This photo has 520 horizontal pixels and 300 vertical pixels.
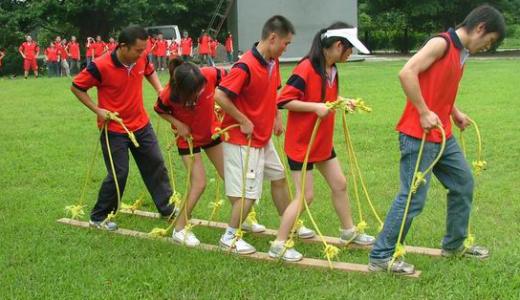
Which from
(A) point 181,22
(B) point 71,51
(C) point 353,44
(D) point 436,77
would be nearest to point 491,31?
(D) point 436,77

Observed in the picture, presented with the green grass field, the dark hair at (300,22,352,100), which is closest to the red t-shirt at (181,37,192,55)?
the green grass field

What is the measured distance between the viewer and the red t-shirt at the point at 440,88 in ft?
12.8

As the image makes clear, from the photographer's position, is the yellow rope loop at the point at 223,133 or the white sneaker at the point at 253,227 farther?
the white sneaker at the point at 253,227

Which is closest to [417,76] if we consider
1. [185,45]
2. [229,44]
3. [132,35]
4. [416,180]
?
[416,180]

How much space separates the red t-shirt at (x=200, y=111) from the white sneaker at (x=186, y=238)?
687mm

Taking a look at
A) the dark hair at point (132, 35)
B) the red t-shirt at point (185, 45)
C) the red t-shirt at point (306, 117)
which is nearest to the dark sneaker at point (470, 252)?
the red t-shirt at point (306, 117)

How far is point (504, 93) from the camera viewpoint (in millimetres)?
13945

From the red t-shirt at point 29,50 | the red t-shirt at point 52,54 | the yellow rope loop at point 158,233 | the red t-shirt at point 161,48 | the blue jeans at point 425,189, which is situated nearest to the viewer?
the blue jeans at point 425,189

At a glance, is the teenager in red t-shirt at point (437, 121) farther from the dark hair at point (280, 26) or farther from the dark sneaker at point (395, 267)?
the dark hair at point (280, 26)

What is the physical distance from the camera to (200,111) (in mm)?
5012

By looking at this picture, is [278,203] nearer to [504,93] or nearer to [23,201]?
[23,201]

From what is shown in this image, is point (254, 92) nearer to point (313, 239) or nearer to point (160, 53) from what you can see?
point (313, 239)

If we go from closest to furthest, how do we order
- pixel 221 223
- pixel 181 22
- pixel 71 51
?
pixel 221 223 < pixel 71 51 < pixel 181 22

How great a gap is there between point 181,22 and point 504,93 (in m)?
25.1
